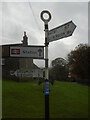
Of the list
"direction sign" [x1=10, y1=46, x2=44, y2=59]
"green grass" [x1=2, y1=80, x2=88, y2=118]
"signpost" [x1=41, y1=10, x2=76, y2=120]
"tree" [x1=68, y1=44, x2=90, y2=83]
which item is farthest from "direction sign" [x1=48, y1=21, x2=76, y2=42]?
"tree" [x1=68, y1=44, x2=90, y2=83]

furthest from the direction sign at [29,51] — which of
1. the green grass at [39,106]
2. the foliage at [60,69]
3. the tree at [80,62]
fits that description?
the foliage at [60,69]

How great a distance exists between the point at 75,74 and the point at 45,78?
212 ft

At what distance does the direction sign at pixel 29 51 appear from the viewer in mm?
7312

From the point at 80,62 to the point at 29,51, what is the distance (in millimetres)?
60998

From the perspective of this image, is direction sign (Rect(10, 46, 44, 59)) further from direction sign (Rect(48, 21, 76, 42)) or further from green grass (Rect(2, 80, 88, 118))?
green grass (Rect(2, 80, 88, 118))

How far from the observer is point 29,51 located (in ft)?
24.1

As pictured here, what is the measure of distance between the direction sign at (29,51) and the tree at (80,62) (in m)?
57.9

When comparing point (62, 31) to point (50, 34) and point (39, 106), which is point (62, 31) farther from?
point (39, 106)

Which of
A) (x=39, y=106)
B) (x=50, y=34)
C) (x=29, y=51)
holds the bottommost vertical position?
(x=39, y=106)

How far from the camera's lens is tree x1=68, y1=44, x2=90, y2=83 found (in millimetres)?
66562

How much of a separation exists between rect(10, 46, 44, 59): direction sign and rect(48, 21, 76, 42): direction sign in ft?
1.40

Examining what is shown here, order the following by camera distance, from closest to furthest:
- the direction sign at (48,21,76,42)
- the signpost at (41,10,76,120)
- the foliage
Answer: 1. the direction sign at (48,21,76,42)
2. the signpost at (41,10,76,120)
3. the foliage

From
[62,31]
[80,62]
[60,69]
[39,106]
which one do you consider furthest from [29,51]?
[60,69]

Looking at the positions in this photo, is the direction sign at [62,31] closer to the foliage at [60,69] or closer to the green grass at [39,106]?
the green grass at [39,106]
